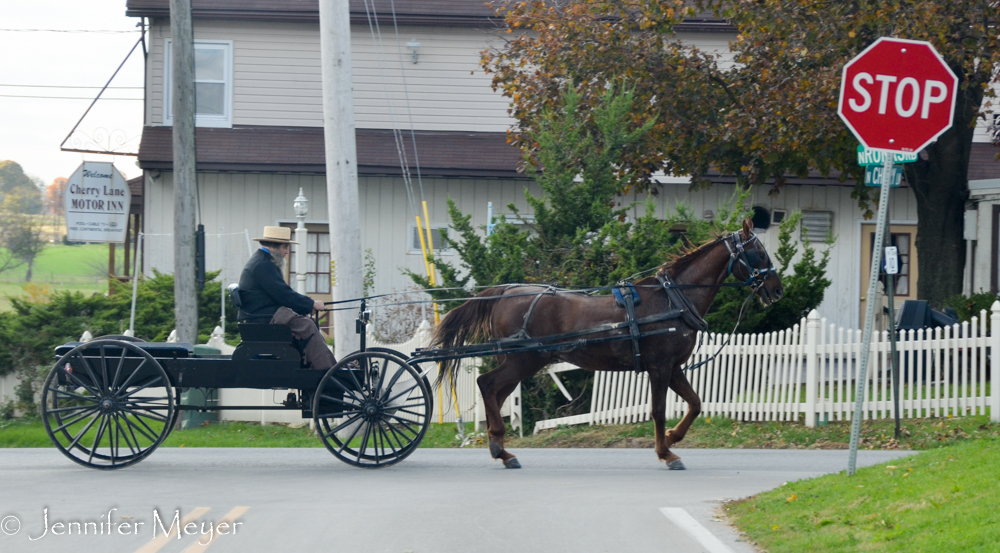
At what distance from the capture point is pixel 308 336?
9.20 metres

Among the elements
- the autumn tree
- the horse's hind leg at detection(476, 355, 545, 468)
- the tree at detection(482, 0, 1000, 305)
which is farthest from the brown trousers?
the autumn tree

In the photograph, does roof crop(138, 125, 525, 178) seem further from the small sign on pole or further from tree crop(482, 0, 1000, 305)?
tree crop(482, 0, 1000, 305)

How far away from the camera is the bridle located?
370 inches

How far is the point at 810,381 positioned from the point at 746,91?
16.5 feet

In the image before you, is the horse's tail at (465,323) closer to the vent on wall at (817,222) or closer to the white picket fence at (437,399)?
the white picket fence at (437,399)

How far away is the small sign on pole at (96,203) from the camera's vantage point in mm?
16500

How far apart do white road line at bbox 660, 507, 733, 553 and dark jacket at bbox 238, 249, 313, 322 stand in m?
3.79

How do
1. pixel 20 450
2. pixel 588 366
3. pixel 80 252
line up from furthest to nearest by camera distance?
1. pixel 80 252
2. pixel 20 450
3. pixel 588 366

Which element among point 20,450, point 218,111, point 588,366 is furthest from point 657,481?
point 218,111

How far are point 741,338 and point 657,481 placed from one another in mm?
3890

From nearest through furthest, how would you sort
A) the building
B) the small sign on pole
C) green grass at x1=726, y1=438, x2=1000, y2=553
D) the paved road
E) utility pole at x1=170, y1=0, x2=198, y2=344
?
green grass at x1=726, y1=438, x2=1000, y2=553
the paved road
utility pole at x1=170, y1=0, x2=198, y2=344
the small sign on pole
the building

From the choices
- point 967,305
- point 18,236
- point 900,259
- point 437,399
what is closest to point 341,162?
point 437,399

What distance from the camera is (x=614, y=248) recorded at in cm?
1229

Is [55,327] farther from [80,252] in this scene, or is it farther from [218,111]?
[80,252]
